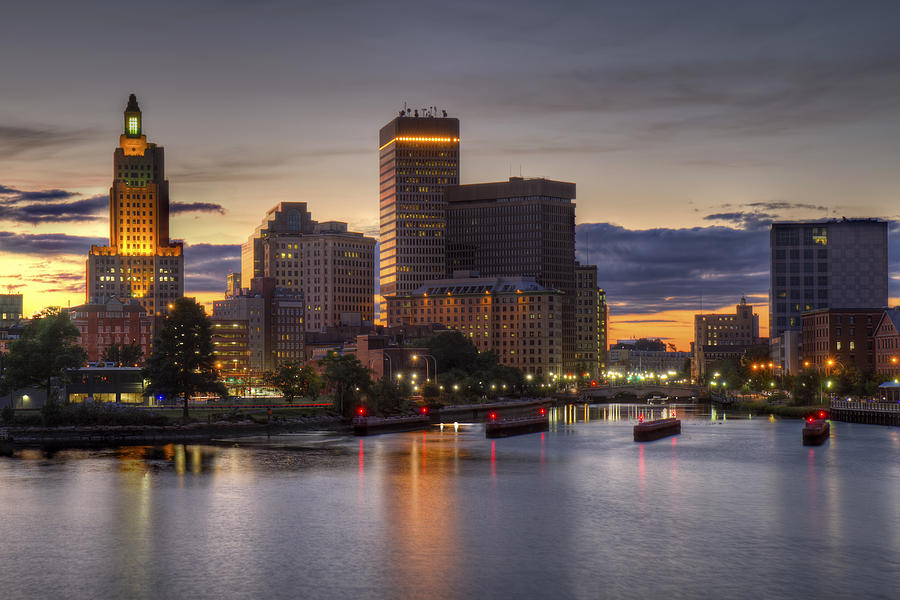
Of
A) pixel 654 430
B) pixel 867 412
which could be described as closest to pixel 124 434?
pixel 654 430

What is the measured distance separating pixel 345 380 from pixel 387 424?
46.0 ft

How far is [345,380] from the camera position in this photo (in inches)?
6590

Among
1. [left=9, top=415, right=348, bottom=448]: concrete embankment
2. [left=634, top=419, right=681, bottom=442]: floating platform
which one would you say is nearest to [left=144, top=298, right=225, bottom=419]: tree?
[left=9, top=415, right=348, bottom=448]: concrete embankment

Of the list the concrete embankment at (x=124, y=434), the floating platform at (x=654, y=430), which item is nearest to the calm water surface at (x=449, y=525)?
the concrete embankment at (x=124, y=434)

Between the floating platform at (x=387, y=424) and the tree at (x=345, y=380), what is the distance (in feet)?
32.1

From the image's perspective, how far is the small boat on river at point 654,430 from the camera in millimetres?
139000

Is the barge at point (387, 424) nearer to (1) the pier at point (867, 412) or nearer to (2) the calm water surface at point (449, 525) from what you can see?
(2) the calm water surface at point (449, 525)

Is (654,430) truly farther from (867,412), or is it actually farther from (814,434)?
(867,412)

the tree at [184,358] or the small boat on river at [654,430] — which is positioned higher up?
the tree at [184,358]

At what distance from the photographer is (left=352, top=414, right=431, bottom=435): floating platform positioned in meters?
147

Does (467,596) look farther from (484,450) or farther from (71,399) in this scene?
(71,399)

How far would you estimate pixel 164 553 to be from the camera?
58156 mm

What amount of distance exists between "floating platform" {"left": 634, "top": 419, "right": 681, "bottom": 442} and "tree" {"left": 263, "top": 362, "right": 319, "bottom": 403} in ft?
207

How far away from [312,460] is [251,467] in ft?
29.0
